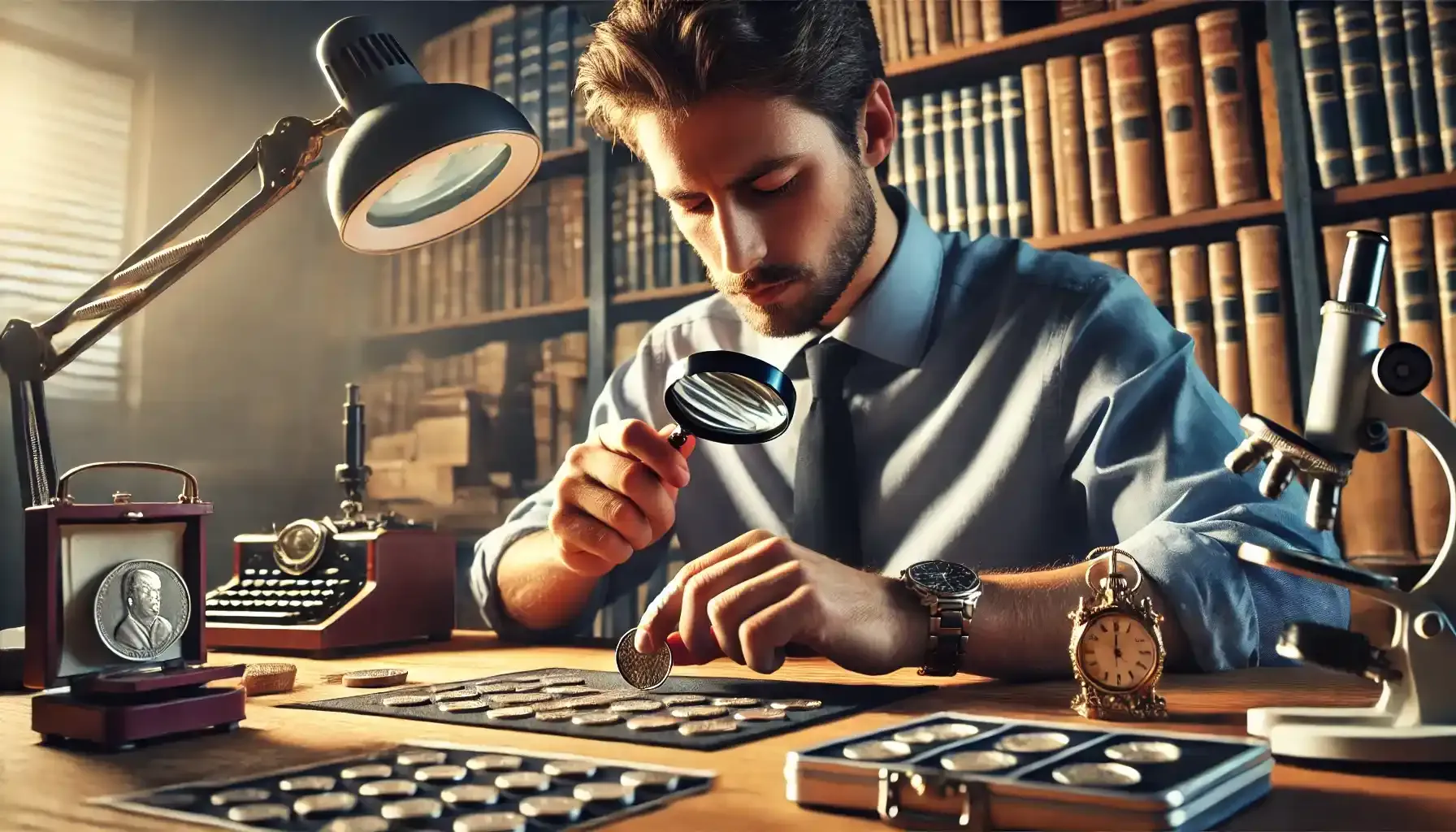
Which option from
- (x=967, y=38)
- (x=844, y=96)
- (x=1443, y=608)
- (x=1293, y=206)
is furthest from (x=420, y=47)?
(x=1443, y=608)

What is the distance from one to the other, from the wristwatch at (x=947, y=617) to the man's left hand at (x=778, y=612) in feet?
0.04

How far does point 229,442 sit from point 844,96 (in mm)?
2019

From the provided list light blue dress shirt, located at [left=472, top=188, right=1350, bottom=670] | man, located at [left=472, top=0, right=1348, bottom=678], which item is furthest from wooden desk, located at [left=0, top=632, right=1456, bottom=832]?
light blue dress shirt, located at [left=472, top=188, right=1350, bottom=670]

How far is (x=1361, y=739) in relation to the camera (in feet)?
2.08

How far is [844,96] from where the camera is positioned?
1621 millimetres

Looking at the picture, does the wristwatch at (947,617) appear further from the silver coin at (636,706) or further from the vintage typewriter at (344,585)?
the vintage typewriter at (344,585)

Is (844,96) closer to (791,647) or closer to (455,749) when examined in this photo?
(791,647)

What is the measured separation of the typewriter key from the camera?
55 cm

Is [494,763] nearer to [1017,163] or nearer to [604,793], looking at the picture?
[604,793]

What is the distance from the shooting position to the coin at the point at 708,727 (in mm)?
764

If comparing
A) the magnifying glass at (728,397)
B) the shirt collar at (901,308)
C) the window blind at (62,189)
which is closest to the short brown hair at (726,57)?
the shirt collar at (901,308)

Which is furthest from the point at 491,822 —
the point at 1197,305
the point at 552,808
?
the point at 1197,305

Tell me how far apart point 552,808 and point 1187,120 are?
1893 millimetres

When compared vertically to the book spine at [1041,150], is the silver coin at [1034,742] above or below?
below
